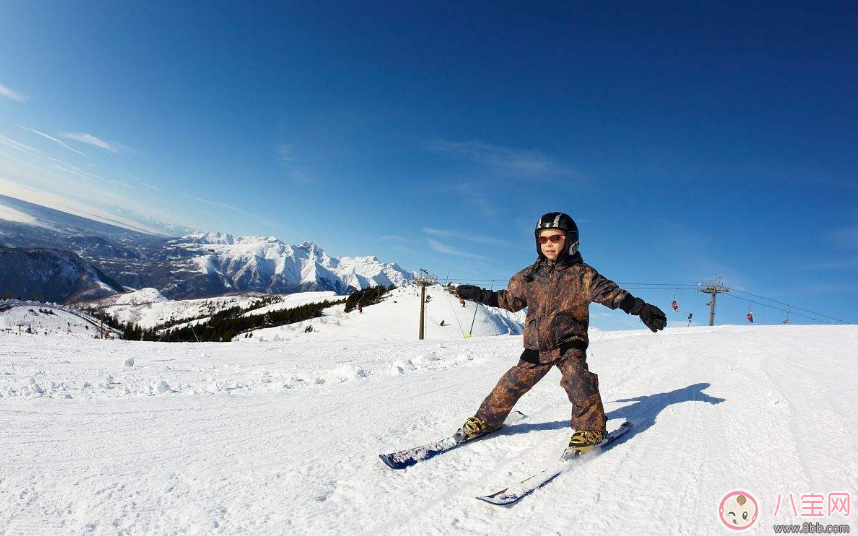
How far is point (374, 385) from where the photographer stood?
17.1ft

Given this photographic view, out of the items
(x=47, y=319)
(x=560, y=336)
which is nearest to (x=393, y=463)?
(x=560, y=336)

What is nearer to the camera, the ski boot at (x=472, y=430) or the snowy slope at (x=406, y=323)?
the ski boot at (x=472, y=430)

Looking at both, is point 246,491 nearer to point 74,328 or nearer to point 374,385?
point 374,385

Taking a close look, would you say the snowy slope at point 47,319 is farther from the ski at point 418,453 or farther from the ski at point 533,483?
the ski at point 533,483

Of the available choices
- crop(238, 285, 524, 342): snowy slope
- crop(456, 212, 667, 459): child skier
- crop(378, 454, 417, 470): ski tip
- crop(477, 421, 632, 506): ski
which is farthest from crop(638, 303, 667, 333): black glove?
crop(238, 285, 524, 342): snowy slope

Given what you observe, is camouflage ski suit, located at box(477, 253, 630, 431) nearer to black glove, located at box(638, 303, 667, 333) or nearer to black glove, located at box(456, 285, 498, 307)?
black glove, located at box(638, 303, 667, 333)

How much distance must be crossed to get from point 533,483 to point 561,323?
1.46 m

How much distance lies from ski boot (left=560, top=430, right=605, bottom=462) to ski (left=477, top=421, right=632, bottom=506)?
3 centimetres

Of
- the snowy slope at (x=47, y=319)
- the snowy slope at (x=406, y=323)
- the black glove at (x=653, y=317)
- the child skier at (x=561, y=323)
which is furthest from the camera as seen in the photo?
the snowy slope at (x=406, y=323)

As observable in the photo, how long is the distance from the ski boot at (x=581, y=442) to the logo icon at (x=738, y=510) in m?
0.84

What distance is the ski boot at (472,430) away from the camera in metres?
3.17

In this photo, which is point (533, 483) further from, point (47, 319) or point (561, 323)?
point (47, 319)

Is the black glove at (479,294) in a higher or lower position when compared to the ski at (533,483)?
higher

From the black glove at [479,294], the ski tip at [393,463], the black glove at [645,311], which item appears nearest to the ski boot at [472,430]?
the ski tip at [393,463]
